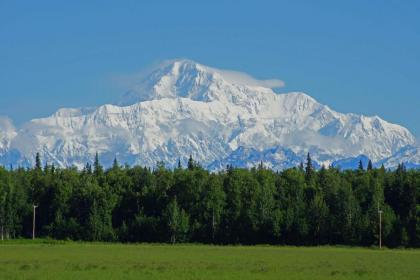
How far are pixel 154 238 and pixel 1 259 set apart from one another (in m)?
61.4

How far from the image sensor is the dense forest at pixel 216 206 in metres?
131

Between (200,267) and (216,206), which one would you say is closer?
(200,267)

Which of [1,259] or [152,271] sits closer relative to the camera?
[152,271]

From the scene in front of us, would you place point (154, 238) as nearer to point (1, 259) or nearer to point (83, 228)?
Answer: point (83, 228)

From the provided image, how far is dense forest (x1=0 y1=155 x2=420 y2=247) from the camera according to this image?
130625mm

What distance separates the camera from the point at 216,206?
138250 millimetres

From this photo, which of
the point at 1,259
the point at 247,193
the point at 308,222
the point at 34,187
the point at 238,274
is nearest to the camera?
the point at 238,274

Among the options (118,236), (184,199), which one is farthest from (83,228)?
(184,199)

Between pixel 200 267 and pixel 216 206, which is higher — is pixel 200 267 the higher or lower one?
the lower one

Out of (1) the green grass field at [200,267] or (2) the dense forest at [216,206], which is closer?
(1) the green grass field at [200,267]

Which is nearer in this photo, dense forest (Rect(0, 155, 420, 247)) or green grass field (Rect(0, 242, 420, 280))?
green grass field (Rect(0, 242, 420, 280))

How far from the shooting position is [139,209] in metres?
146

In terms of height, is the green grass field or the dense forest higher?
the dense forest

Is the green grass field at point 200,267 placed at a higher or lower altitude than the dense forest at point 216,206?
lower
